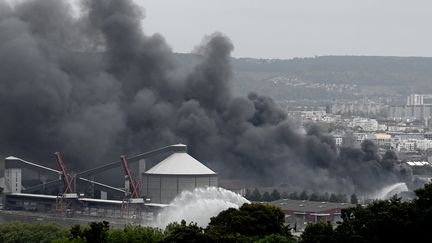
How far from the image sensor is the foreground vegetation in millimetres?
53750

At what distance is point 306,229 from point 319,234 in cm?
167

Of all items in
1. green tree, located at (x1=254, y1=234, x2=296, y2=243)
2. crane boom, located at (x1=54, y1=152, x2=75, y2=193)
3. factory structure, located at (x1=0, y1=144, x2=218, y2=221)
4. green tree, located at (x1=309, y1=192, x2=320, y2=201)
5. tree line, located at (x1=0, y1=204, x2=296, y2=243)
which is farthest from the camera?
crane boom, located at (x1=54, y1=152, x2=75, y2=193)

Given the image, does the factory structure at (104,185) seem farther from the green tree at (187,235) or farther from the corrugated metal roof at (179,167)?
the green tree at (187,235)

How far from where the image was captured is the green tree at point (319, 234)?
55594mm

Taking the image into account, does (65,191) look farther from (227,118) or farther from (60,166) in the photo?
(227,118)

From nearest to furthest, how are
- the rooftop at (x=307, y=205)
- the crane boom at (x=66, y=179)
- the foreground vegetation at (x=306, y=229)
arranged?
the foreground vegetation at (x=306, y=229), the rooftop at (x=307, y=205), the crane boom at (x=66, y=179)

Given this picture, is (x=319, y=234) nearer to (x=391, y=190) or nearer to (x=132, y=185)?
(x=132, y=185)

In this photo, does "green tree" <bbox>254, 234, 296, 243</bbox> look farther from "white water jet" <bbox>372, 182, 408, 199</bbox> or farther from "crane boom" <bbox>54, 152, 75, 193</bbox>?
"white water jet" <bbox>372, 182, 408, 199</bbox>

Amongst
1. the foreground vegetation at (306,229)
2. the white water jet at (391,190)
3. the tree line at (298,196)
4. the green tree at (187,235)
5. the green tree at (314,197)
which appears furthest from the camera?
the white water jet at (391,190)

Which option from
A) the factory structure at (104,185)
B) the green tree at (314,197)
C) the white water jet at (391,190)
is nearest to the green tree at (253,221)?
the factory structure at (104,185)

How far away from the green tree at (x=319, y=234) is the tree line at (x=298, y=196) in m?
54.5

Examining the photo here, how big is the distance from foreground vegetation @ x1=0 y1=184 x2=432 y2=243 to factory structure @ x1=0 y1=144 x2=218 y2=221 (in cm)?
4185

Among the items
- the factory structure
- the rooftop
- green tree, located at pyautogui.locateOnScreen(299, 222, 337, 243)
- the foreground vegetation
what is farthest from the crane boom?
green tree, located at pyautogui.locateOnScreen(299, 222, 337, 243)

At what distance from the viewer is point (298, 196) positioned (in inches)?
4628
